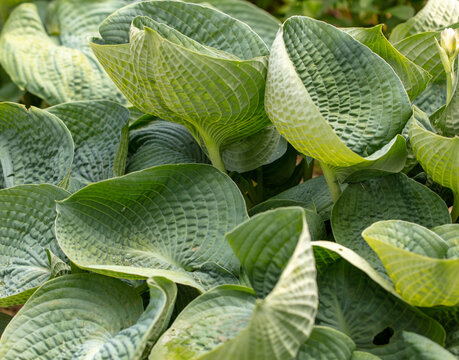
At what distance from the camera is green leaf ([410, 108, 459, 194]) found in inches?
19.1

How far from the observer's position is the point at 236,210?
53 cm

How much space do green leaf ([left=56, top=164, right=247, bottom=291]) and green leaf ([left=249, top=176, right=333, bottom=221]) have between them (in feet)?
0.23

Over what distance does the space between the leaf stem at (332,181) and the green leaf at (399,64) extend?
0.12 meters

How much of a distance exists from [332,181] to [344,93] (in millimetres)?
86

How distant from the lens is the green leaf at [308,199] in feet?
1.95

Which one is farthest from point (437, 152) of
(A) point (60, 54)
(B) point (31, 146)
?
(A) point (60, 54)

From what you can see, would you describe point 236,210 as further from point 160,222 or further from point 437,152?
point 437,152

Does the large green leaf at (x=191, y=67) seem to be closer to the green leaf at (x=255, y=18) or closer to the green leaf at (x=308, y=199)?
the green leaf at (x=308, y=199)

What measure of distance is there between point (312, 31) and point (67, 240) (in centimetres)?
29

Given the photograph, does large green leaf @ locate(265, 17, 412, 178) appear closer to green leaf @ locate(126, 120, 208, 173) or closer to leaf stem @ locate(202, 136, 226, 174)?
leaf stem @ locate(202, 136, 226, 174)

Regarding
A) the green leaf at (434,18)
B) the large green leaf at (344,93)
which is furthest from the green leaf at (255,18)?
the large green leaf at (344,93)

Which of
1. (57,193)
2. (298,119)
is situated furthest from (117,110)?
(298,119)

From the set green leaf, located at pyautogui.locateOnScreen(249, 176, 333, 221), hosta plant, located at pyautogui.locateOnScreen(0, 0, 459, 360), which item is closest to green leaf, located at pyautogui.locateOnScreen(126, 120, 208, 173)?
hosta plant, located at pyautogui.locateOnScreen(0, 0, 459, 360)

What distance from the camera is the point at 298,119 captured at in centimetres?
48
